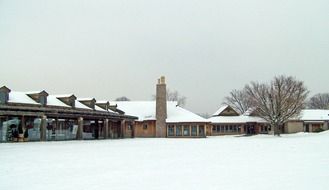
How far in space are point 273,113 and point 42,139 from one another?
99.2ft

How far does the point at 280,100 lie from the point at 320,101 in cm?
6018

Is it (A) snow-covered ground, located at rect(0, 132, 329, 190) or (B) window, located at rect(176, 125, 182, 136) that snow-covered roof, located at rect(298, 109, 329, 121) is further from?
(A) snow-covered ground, located at rect(0, 132, 329, 190)

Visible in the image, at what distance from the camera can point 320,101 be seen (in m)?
100

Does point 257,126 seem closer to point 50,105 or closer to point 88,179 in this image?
point 50,105

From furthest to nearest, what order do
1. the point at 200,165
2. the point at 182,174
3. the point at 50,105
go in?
1. the point at 50,105
2. the point at 200,165
3. the point at 182,174

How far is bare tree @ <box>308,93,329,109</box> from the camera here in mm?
98938

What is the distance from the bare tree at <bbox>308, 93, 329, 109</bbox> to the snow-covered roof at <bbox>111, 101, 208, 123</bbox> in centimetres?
5829

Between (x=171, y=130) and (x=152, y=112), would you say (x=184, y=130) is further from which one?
(x=152, y=112)

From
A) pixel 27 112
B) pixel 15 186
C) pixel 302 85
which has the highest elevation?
pixel 302 85

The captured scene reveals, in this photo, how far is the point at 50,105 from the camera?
3142cm

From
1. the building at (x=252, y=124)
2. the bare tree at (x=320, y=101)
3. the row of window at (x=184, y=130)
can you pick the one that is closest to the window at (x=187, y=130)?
the row of window at (x=184, y=130)

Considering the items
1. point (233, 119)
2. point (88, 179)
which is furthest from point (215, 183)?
point (233, 119)

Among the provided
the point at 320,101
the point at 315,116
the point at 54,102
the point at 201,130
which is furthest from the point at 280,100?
the point at 320,101

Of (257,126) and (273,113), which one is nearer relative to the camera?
(273,113)
